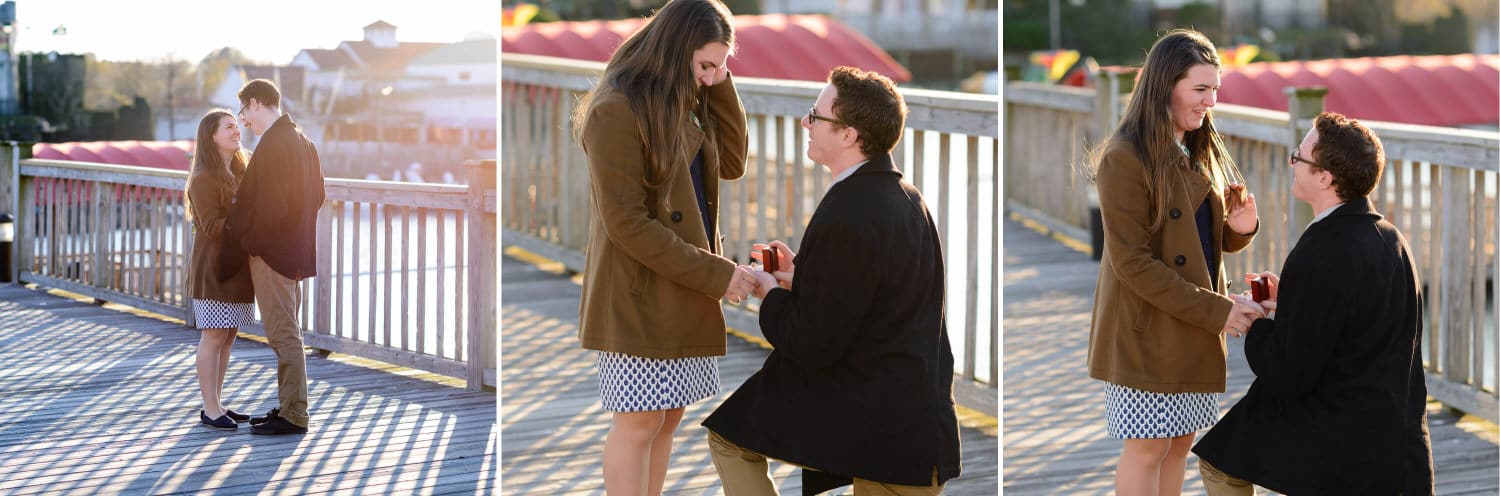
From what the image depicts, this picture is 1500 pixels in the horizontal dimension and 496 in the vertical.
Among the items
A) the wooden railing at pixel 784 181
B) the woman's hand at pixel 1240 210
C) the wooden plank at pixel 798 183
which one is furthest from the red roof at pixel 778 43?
the woman's hand at pixel 1240 210

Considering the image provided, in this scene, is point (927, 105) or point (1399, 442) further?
point (927, 105)

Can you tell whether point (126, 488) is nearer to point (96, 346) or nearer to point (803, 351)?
point (96, 346)

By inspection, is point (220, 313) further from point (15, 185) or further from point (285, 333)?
point (15, 185)

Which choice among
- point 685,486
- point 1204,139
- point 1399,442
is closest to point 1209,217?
point 1204,139

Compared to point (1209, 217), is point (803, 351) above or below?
below

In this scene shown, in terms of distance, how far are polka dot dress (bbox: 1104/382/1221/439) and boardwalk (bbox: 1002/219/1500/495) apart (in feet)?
3.14

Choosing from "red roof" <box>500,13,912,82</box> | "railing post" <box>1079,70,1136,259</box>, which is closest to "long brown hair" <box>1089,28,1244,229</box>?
"railing post" <box>1079,70,1136,259</box>

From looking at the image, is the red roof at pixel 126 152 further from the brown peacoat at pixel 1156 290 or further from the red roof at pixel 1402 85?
the red roof at pixel 1402 85

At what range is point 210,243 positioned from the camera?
13.5 ft

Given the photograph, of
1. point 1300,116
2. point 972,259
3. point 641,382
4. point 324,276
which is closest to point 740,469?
point 641,382

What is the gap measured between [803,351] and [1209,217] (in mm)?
866

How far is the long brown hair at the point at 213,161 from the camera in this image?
155 inches

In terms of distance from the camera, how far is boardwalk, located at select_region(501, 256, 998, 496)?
12.9 feet

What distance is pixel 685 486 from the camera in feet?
12.8
